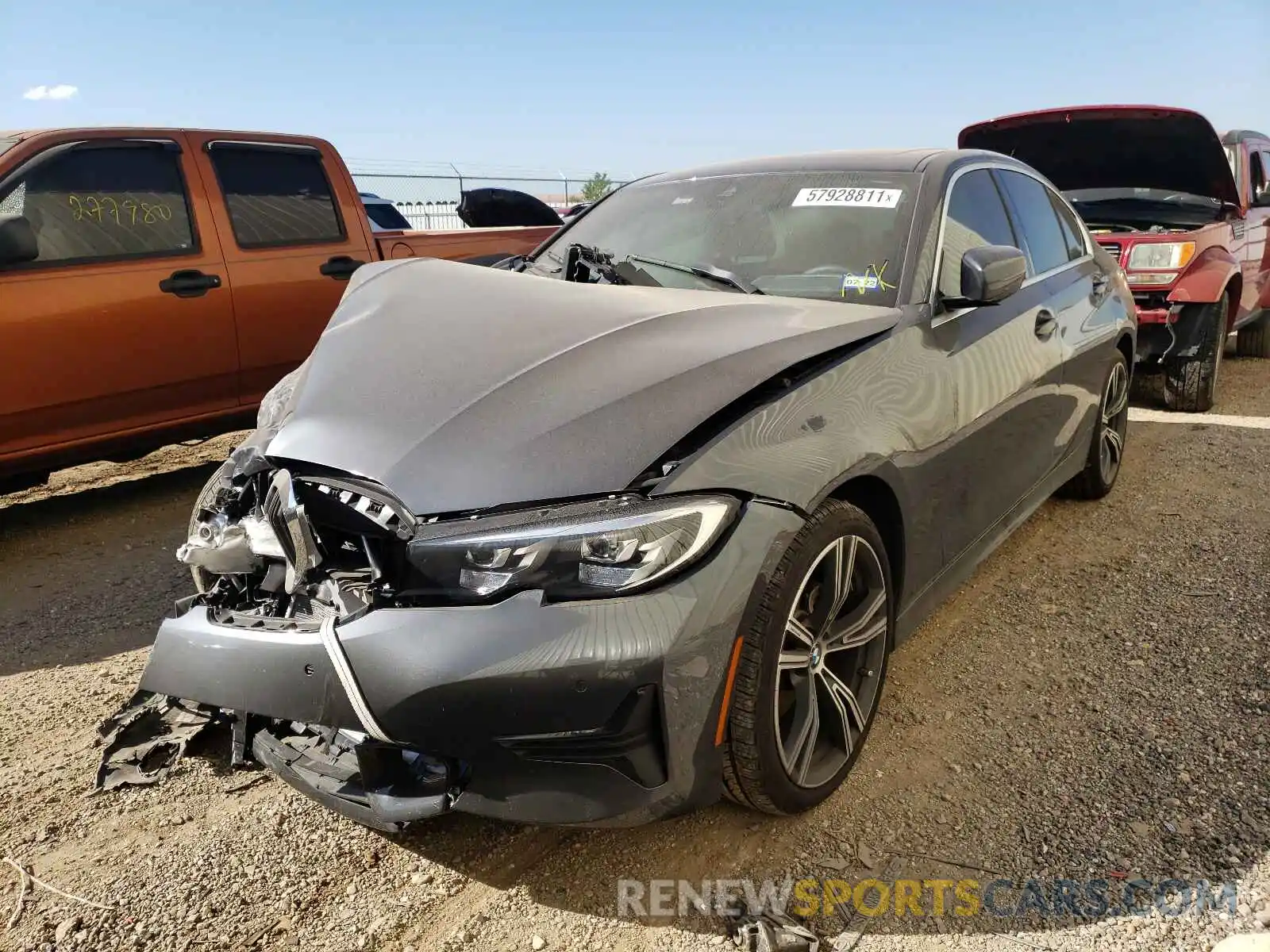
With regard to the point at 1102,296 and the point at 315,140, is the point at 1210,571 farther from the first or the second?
the point at 315,140

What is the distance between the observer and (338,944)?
201 centimetres

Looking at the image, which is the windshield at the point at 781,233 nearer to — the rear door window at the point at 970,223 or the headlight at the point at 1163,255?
the rear door window at the point at 970,223

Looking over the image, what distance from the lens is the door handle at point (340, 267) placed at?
5449 mm

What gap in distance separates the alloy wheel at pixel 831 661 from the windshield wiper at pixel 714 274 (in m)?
1.01

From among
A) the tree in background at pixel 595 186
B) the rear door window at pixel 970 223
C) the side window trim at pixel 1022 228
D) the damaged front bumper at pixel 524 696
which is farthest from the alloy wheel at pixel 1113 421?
the tree in background at pixel 595 186

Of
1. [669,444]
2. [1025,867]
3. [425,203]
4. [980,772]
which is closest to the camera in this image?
[669,444]

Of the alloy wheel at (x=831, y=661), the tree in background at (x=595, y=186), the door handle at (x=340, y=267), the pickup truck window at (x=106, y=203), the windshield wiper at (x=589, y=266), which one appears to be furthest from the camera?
the tree in background at (x=595, y=186)

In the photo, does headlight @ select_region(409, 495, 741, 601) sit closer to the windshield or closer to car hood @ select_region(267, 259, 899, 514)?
car hood @ select_region(267, 259, 899, 514)

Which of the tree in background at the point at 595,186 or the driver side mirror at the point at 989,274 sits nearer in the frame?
the driver side mirror at the point at 989,274

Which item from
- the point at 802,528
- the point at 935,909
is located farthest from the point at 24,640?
the point at 935,909

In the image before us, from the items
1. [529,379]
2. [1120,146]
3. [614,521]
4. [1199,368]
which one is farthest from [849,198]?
[1120,146]

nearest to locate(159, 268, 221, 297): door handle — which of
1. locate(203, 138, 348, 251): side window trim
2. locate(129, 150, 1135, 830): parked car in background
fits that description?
locate(203, 138, 348, 251): side window trim

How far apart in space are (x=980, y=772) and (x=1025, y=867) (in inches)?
14.8

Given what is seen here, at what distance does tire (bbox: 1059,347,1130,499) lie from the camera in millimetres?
4418
